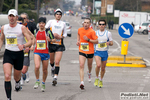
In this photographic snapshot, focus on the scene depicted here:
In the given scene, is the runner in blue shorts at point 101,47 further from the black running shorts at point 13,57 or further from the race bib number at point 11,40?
the race bib number at point 11,40

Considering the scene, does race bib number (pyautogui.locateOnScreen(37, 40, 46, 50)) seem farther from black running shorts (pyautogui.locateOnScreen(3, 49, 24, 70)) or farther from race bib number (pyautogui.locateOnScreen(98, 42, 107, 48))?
race bib number (pyautogui.locateOnScreen(98, 42, 107, 48))

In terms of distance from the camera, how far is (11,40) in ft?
24.3

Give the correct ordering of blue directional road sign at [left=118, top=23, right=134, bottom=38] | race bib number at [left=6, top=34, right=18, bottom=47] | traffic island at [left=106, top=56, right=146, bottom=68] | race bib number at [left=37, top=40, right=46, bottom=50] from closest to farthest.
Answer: race bib number at [left=6, top=34, right=18, bottom=47], race bib number at [left=37, top=40, right=46, bottom=50], traffic island at [left=106, top=56, right=146, bottom=68], blue directional road sign at [left=118, top=23, right=134, bottom=38]

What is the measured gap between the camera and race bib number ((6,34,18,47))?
291 inches

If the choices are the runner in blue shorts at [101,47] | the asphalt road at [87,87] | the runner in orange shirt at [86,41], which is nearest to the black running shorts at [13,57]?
the asphalt road at [87,87]

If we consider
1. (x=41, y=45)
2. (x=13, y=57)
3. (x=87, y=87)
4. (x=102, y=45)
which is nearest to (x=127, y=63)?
(x=102, y=45)

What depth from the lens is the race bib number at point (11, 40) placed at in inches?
291

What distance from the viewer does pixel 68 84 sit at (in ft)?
32.8

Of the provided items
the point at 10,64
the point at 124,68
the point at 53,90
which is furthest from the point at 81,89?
the point at 124,68

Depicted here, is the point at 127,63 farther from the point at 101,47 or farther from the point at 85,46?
the point at 85,46

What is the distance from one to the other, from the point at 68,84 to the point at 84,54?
110 centimetres

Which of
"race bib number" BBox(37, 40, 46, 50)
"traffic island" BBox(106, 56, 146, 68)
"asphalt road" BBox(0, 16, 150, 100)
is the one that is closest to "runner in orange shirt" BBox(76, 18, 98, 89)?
"asphalt road" BBox(0, 16, 150, 100)

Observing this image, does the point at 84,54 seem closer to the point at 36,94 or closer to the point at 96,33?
the point at 96,33

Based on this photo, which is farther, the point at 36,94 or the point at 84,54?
the point at 84,54
